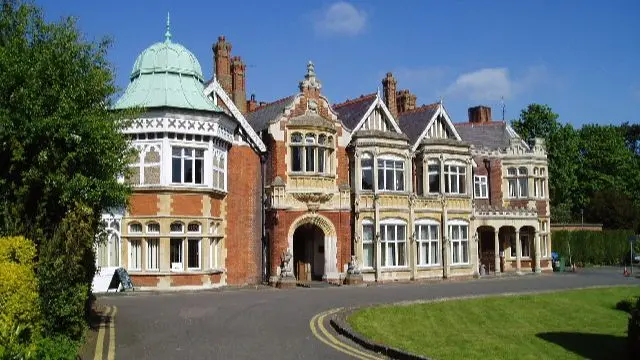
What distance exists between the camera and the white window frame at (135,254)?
29.5 metres

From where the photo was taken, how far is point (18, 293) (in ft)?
39.7

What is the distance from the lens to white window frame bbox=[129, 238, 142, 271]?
2953cm

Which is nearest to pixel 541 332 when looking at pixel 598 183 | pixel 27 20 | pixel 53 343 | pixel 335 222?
pixel 53 343

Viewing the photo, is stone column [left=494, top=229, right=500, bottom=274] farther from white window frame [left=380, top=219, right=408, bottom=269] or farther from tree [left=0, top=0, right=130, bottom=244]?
tree [left=0, top=0, right=130, bottom=244]

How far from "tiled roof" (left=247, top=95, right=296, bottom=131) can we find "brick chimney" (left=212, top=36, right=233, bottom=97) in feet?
7.23

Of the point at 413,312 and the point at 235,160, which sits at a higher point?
the point at 235,160

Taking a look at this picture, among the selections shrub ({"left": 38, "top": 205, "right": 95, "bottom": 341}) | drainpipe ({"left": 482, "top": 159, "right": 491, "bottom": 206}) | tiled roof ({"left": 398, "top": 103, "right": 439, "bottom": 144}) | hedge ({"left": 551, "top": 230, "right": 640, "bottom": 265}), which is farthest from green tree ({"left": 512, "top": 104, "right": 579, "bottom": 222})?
shrub ({"left": 38, "top": 205, "right": 95, "bottom": 341})

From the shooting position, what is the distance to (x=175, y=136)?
29.8 metres

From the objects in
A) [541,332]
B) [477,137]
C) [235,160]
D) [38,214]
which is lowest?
[541,332]

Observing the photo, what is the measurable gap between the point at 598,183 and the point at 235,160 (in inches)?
2086

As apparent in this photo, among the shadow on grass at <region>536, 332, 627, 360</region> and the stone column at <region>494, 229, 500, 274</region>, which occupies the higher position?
the stone column at <region>494, 229, 500, 274</region>

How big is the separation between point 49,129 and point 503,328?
12963mm

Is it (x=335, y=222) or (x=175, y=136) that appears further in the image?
(x=335, y=222)

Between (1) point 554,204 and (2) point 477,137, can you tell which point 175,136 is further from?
(1) point 554,204
